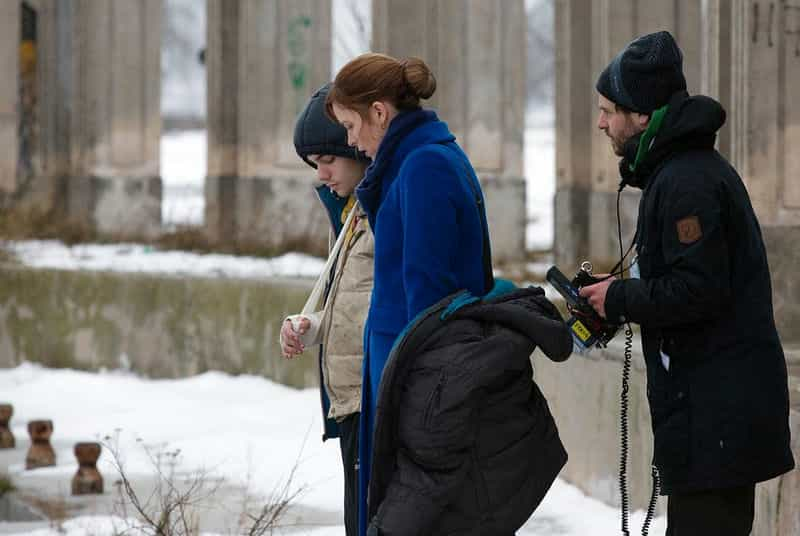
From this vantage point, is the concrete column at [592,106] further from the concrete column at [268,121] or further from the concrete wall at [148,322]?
the concrete wall at [148,322]

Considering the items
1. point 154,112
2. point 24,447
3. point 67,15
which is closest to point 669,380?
point 24,447

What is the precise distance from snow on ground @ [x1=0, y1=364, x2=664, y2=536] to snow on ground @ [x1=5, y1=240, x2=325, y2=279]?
0.99 metres

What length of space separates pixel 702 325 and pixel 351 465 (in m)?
1.20

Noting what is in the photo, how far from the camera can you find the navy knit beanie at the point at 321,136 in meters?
4.32

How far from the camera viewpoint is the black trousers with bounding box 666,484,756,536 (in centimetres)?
348

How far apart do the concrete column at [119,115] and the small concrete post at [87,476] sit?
32.0ft

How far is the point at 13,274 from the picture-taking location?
11.5 metres

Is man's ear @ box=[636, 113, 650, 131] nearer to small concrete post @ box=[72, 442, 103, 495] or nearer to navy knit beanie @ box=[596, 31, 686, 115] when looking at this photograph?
navy knit beanie @ box=[596, 31, 686, 115]

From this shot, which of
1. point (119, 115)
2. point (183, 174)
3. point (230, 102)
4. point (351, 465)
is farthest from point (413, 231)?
point (183, 174)

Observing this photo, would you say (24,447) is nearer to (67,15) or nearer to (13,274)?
(13,274)

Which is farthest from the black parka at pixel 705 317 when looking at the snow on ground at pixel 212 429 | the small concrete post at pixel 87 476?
the small concrete post at pixel 87 476

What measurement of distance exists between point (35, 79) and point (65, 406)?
10.2 m

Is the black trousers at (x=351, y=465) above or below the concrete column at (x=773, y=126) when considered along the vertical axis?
below

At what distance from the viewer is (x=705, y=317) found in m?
3.46
